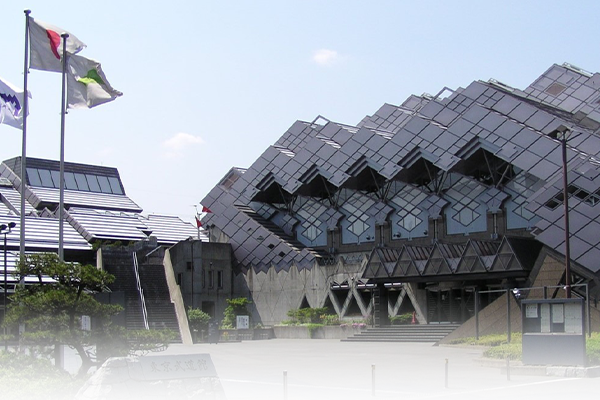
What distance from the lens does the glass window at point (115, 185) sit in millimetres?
86925

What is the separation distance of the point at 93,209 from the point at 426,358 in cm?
5144

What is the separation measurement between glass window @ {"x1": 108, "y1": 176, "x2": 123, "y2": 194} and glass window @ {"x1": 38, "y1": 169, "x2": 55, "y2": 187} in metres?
7.13

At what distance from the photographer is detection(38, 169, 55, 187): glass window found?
264 feet

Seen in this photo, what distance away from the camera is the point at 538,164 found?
47.5 m

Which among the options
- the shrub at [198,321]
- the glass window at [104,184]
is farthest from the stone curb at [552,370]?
the glass window at [104,184]

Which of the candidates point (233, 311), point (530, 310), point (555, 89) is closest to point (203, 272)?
point (233, 311)

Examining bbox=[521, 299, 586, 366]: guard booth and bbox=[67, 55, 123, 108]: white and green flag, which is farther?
bbox=[67, 55, 123, 108]: white and green flag

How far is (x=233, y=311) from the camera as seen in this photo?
190 feet

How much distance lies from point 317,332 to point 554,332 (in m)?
29.5

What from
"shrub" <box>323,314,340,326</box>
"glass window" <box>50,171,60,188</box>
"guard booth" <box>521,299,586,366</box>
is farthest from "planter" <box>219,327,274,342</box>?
"glass window" <box>50,171,60,188</box>

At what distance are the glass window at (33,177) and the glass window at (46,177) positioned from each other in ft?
1.38

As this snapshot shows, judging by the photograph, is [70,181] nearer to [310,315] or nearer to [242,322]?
[242,322]

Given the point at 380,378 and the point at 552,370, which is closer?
the point at 552,370

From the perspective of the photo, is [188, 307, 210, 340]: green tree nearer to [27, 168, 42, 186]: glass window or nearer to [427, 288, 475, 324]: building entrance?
[427, 288, 475, 324]: building entrance
